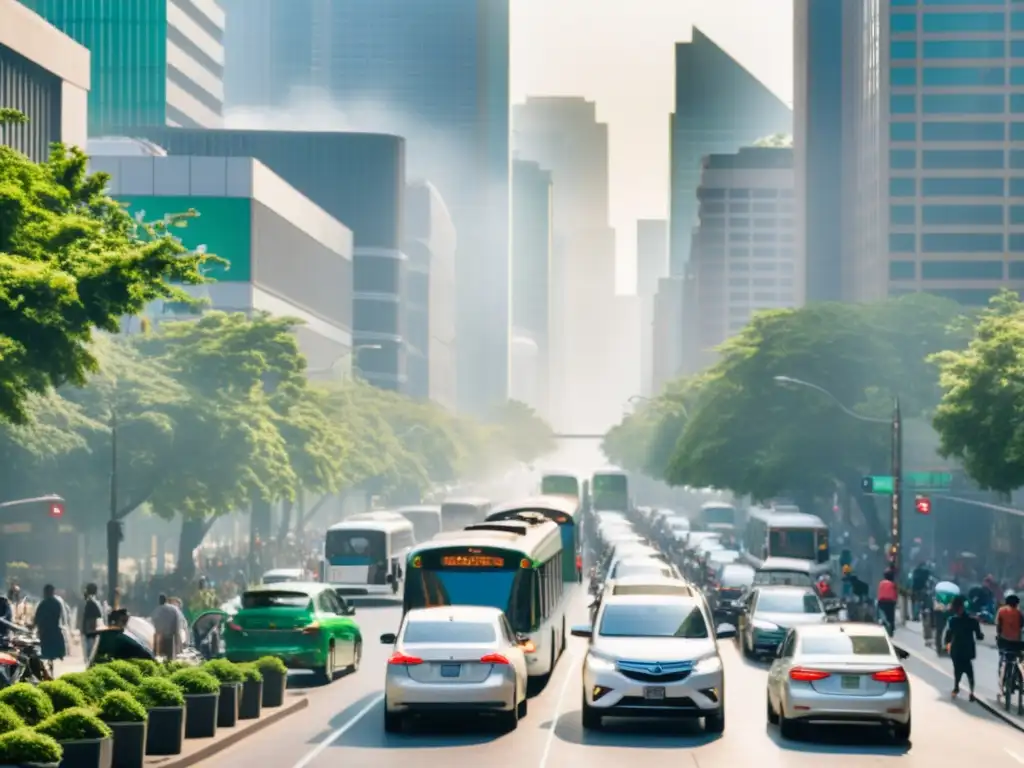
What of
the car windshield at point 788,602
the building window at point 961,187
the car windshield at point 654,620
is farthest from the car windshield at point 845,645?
the building window at point 961,187

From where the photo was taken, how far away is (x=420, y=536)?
93.2 m

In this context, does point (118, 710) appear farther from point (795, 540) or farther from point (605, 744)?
point (795, 540)

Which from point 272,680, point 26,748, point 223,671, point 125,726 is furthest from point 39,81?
point 26,748

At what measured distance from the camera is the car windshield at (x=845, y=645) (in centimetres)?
2594

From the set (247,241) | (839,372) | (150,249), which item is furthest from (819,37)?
(150,249)

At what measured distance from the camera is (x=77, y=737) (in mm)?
18781

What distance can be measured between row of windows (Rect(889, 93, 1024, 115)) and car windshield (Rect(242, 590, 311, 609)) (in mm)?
130363

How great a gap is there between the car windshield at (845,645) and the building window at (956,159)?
137 metres

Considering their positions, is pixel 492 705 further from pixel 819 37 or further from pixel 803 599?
pixel 819 37

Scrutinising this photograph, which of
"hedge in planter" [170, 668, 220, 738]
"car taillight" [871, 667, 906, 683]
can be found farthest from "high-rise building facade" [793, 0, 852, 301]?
"hedge in planter" [170, 668, 220, 738]

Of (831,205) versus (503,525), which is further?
(831,205)

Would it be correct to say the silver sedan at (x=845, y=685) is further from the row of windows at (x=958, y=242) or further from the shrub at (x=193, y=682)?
the row of windows at (x=958, y=242)

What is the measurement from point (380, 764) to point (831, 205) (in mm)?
171096

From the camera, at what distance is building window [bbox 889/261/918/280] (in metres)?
159
